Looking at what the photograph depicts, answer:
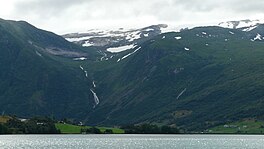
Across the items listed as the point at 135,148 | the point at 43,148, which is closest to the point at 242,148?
the point at 135,148

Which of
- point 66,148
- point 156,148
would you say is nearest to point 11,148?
point 66,148

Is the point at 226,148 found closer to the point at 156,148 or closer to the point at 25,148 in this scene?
the point at 156,148

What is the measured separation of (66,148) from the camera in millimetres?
128000

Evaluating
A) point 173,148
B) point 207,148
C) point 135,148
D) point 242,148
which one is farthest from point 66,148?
point 242,148

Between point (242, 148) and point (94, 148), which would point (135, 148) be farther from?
point (242, 148)

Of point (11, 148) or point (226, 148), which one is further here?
point (226, 148)

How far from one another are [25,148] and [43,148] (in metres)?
4.25

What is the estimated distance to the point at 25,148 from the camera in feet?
409

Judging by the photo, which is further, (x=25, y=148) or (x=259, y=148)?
(x=259, y=148)

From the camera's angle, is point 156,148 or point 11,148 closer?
point 11,148

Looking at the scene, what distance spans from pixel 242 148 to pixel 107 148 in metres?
31.6

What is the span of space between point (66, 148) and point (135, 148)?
15411 mm

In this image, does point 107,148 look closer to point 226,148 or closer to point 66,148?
point 66,148

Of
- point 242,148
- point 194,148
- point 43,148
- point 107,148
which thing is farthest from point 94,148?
point 242,148
